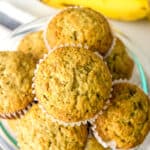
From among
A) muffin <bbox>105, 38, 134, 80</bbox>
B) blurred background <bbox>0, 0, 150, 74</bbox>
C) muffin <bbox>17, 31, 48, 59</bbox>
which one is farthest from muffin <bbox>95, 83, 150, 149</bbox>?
blurred background <bbox>0, 0, 150, 74</bbox>

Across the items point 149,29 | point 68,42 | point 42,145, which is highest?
point 68,42

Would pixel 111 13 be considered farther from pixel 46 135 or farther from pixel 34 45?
pixel 46 135

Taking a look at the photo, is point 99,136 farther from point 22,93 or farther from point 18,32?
point 18,32

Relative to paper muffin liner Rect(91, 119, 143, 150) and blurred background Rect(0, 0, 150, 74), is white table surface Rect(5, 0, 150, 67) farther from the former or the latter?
paper muffin liner Rect(91, 119, 143, 150)

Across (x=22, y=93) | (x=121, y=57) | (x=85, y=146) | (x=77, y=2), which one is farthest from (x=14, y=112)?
(x=77, y=2)

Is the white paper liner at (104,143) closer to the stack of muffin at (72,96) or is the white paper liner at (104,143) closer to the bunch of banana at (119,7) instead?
the stack of muffin at (72,96)

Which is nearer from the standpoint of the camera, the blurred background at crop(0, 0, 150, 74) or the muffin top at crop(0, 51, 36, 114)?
the muffin top at crop(0, 51, 36, 114)

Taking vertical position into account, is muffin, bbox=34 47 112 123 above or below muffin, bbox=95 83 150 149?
above

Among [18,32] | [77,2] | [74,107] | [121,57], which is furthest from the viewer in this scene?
[77,2]
